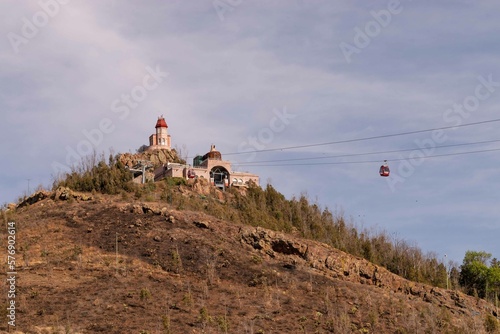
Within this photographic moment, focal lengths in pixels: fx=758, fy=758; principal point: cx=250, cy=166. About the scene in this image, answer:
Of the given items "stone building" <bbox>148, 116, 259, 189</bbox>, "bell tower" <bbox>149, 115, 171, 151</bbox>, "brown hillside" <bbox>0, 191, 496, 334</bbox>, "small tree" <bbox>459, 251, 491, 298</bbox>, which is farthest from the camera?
"bell tower" <bbox>149, 115, 171, 151</bbox>

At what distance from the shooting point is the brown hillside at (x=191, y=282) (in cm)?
3794

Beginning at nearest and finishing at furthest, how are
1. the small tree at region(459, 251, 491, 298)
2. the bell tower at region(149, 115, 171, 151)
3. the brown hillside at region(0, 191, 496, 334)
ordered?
the brown hillside at region(0, 191, 496, 334)
the small tree at region(459, 251, 491, 298)
the bell tower at region(149, 115, 171, 151)

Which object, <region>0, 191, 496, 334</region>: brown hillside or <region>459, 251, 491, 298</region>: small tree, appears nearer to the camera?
<region>0, 191, 496, 334</region>: brown hillside

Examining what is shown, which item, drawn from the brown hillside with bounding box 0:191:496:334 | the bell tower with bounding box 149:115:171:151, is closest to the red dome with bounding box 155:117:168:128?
the bell tower with bounding box 149:115:171:151

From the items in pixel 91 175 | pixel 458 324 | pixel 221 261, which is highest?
pixel 91 175

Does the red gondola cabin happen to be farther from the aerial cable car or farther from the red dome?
the red dome

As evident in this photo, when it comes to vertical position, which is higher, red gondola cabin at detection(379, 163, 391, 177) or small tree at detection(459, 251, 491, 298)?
red gondola cabin at detection(379, 163, 391, 177)

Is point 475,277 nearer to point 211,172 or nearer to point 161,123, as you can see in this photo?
point 211,172

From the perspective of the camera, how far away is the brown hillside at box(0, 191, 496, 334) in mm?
37938

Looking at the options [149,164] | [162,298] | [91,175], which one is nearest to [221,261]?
[162,298]

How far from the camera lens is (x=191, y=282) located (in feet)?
143

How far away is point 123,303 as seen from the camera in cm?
3897

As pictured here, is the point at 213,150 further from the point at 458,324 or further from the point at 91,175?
the point at 458,324

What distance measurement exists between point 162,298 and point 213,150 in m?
42.8
